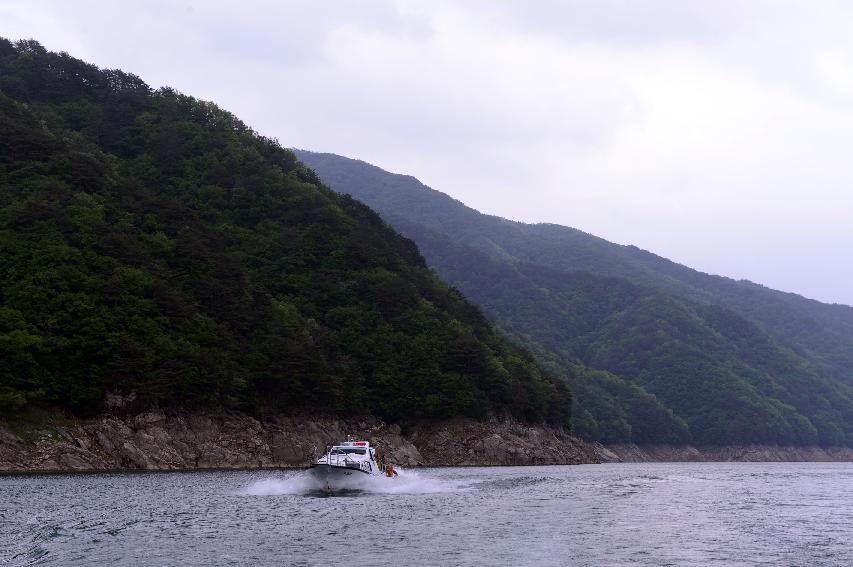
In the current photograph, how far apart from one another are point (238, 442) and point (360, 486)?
41794 millimetres

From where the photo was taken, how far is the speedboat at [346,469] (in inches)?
2958

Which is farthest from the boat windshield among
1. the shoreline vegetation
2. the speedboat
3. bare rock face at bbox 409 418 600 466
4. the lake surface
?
bare rock face at bbox 409 418 600 466

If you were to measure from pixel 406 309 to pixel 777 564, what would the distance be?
12793 centimetres

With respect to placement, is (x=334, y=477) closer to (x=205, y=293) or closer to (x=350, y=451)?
(x=350, y=451)

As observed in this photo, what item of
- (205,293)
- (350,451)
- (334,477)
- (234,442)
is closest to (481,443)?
(234,442)

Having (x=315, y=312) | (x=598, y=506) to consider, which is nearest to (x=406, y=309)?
(x=315, y=312)

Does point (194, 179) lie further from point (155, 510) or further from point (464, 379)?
point (155, 510)

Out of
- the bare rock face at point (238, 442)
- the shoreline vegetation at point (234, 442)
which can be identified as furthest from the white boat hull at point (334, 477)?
the bare rock face at point (238, 442)

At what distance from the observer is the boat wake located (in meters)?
74.6

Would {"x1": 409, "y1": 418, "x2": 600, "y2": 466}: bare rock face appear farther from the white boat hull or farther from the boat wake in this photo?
the white boat hull

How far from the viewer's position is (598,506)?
69.2m

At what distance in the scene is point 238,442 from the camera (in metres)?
116

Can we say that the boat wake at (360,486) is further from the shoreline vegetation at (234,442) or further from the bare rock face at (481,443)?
the bare rock face at (481,443)

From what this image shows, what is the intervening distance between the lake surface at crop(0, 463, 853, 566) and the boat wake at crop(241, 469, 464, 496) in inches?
9.1
